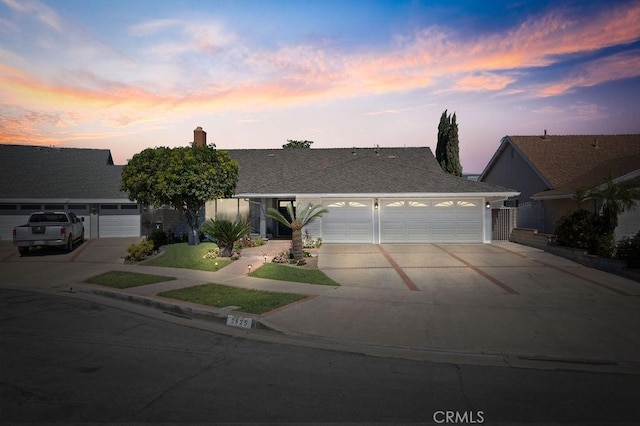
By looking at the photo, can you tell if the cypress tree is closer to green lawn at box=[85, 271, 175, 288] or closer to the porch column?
the porch column

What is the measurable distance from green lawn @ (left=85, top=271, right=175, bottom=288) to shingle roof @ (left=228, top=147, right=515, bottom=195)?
9.40m

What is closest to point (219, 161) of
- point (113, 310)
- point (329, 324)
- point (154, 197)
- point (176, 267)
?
point (154, 197)

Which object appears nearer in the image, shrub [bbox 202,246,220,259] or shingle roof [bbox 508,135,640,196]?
shrub [bbox 202,246,220,259]

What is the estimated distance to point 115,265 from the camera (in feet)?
54.6

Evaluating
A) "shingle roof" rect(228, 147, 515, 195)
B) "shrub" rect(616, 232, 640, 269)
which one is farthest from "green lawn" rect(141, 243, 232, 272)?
"shrub" rect(616, 232, 640, 269)

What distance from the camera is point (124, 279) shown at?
13.4 meters

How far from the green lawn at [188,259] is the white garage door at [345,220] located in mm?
6267

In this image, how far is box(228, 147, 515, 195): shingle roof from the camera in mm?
22656

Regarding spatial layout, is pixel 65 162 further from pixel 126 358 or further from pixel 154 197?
pixel 126 358

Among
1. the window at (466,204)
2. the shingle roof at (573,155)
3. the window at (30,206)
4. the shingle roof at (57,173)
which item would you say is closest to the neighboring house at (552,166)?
the shingle roof at (573,155)

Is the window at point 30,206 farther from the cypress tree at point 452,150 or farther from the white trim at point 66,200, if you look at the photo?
the cypress tree at point 452,150

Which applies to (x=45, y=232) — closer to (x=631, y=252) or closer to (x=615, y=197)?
(x=631, y=252)

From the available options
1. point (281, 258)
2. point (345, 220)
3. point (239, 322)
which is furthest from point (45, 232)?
point (239, 322)

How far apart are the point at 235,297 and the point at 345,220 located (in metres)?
12.5
